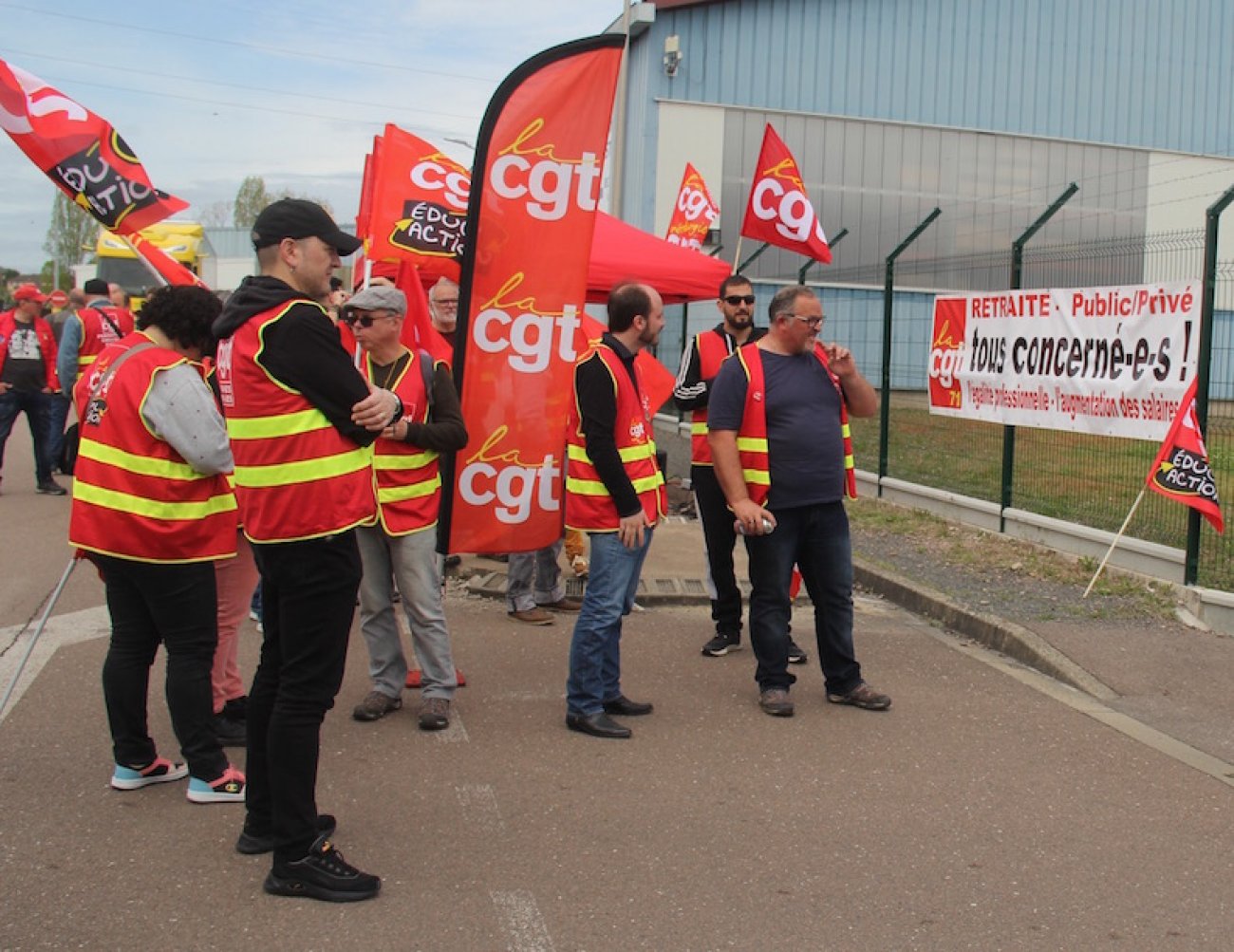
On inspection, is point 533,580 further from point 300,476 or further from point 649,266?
point 300,476

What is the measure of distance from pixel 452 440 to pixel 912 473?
24.4ft

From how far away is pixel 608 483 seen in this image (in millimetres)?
5496

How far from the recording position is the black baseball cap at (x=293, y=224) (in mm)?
3822

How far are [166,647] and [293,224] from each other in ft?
5.50

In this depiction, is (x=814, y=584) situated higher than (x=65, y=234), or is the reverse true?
(x=65, y=234)

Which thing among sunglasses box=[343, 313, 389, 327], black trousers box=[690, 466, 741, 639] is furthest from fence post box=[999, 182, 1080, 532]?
sunglasses box=[343, 313, 389, 327]

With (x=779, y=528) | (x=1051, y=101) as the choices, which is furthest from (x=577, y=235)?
(x=1051, y=101)

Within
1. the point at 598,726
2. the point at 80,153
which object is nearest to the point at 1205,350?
the point at 598,726

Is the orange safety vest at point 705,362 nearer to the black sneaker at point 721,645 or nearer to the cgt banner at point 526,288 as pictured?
the black sneaker at point 721,645

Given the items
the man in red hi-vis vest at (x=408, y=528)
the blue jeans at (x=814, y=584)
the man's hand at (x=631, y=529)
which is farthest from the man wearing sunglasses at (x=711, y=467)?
the man in red hi-vis vest at (x=408, y=528)

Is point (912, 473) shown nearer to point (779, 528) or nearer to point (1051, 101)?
point (779, 528)

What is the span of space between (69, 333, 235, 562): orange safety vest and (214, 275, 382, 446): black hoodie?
0.86m

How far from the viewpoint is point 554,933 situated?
3.69m

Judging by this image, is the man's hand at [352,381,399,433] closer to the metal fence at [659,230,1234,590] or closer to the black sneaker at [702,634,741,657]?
the black sneaker at [702,634,741,657]
